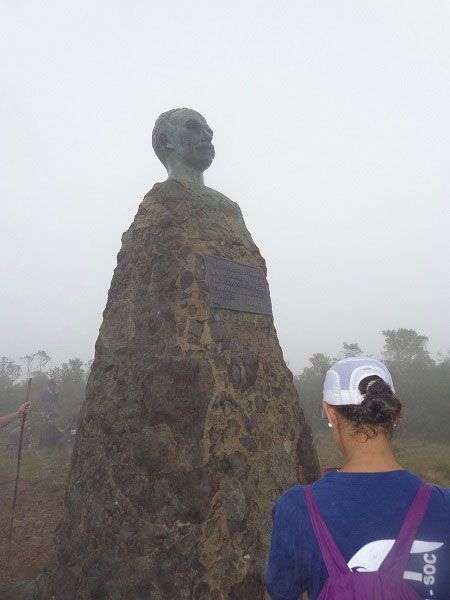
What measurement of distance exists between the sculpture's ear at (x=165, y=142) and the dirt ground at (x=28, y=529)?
12.8 feet

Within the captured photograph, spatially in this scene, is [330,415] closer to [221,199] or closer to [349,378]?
[349,378]

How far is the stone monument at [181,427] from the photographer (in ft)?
9.86

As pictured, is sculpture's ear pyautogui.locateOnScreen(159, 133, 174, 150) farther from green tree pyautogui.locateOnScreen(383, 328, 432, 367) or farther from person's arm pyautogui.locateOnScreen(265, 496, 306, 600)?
green tree pyautogui.locateOnScreen(383, 328, 432, 367)

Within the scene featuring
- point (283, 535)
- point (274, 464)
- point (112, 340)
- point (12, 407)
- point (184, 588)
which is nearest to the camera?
point (283, 535)

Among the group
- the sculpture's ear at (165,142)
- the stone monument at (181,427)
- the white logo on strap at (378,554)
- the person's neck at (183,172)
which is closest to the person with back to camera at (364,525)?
the white logo on strap at (378,554)

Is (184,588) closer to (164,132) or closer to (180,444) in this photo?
(180,444)

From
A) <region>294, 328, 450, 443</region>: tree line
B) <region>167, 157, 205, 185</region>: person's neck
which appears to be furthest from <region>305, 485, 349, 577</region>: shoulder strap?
<region>294, 328, 450, 443</region>: tree line

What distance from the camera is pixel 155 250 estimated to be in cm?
389

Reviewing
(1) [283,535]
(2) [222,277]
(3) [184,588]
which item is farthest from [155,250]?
(1) [283,535]

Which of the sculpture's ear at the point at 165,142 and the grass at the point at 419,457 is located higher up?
the sculpture's ear at the point at 165,142

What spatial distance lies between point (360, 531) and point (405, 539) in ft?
0.37

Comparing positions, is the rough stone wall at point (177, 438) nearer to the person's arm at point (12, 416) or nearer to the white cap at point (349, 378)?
the person's arm at point (12, 416)

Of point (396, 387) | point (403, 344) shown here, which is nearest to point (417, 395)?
point (396, 387)

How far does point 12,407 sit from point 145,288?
16.2 m
